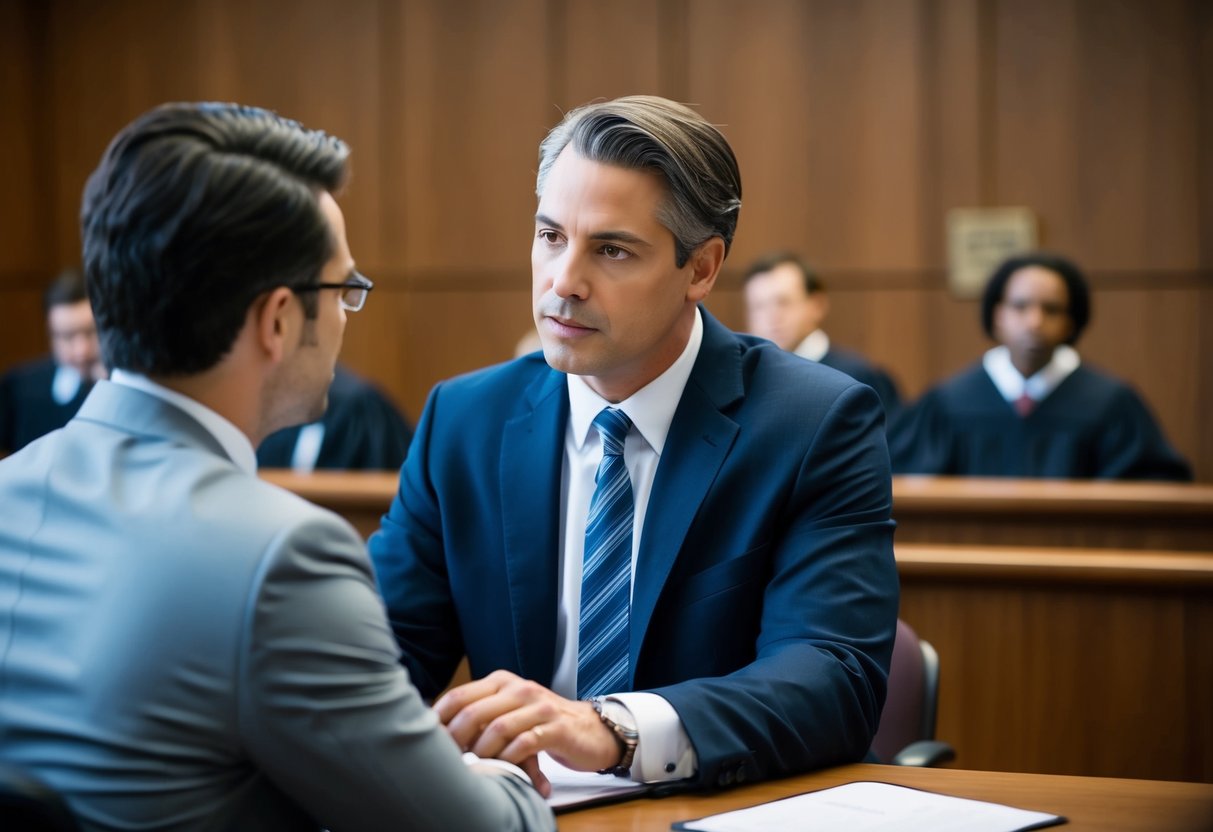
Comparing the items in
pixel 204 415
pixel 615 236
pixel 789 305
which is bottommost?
pixel 204 415

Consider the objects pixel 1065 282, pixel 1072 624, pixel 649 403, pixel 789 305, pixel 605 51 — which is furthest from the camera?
pixel 605 51

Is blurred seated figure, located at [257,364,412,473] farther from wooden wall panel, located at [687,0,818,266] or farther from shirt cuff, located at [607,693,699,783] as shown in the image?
shirt cuff, located at [607,693,699,783]

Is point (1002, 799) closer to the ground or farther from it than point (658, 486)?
closer to the ground

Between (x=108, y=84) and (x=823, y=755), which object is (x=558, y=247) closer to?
(x=823, y=755)

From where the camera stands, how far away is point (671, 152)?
2.14 m

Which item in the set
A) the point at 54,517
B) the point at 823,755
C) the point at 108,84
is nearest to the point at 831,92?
the point at 108,84

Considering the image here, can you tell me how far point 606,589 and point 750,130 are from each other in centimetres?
631

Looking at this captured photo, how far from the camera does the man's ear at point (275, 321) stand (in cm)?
142

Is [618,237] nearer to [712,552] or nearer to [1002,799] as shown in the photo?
[712,552]

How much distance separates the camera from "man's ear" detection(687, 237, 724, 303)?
2.27 metres

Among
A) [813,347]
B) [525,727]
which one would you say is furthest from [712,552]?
[813,347]

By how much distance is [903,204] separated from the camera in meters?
7.93

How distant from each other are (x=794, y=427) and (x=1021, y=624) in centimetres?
186

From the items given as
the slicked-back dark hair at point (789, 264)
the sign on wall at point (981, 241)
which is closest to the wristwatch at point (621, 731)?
the slicked-back dark hair at point (789, 264)
